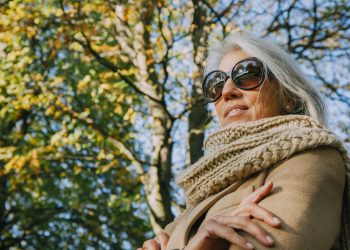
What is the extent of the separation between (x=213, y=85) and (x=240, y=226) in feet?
3.54

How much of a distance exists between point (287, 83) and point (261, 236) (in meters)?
1.02

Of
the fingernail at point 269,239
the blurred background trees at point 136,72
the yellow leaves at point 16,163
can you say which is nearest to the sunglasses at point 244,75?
the fingernail at point 269,239

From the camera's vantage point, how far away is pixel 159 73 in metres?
7.91

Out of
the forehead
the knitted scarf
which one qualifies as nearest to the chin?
the knitted scarf

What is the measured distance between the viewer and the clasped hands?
5.43ft

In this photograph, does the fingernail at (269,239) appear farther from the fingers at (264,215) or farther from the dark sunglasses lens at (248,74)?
the dark sunglasses lens at (248,74)

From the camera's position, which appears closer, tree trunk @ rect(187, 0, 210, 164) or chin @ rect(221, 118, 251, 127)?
chin @ rect(221, 118, 251, 127)

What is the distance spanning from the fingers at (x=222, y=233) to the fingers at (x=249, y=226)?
18 millimetres

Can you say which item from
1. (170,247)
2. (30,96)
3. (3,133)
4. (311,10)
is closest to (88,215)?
(3,133)

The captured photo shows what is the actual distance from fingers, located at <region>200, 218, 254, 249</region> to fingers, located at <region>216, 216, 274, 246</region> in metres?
0.02

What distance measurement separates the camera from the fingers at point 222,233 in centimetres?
165

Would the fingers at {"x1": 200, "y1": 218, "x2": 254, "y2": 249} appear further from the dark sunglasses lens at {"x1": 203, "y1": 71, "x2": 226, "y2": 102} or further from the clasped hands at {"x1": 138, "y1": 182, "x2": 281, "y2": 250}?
the dark sunglasses lens at {"x1": 203, "y1": 71, "x2": 226, "y2": 102}

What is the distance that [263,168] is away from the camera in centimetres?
199

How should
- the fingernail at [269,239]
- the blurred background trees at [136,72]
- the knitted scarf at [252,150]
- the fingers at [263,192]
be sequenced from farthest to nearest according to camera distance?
1. the blurred background trees at [136,72]
2. the knitted scarf at [252,150]
3. the fingers at [263,192]
4. the fingernail at [269,239]
